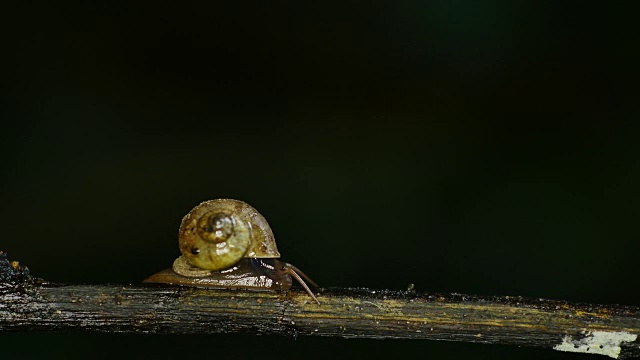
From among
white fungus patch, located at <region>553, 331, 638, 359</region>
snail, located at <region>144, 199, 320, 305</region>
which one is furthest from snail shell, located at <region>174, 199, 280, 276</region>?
white fungus patch, located at <region>553, 331, 638, 359</region>

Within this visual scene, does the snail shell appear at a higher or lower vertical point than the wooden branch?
higher

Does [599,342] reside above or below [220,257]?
below

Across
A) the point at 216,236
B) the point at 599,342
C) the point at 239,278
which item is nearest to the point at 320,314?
the point at 239,278

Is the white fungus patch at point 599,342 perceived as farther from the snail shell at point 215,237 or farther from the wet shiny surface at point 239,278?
the snail shell at point 215,237

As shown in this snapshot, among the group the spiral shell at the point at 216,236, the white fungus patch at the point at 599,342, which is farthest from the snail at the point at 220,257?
the white fungus patch at the point at 599,342

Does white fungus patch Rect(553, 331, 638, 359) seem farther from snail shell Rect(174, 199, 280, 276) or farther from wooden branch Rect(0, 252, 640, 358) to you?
snail shell Rect(174, 199, 280, 276)

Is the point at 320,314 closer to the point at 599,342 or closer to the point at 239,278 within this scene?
the point at 239,278
